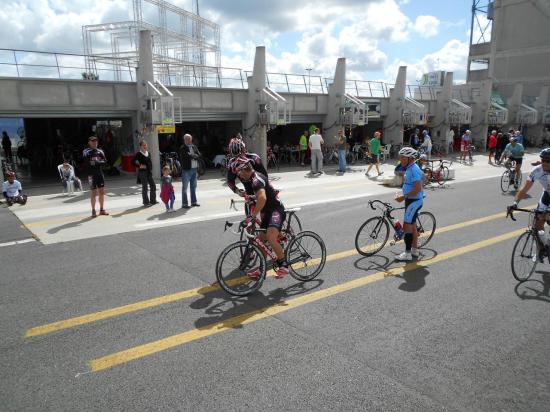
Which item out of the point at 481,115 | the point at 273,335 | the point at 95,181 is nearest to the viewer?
the point at 273,335

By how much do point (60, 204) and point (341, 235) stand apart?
7971 mm

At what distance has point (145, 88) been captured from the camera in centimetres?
1570

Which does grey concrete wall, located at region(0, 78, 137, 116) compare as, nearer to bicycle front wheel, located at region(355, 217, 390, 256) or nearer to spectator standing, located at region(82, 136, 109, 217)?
spectator standing, located at region(82, 136, 109, 217)

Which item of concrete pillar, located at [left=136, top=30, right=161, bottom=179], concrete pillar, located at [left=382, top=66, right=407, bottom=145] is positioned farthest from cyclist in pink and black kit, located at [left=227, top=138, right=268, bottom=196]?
A: concrete pillar, located at [left=382, top=66, right=407, bottom=145]

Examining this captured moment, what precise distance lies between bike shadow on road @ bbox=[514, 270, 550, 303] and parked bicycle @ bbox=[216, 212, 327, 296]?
270 centimetres

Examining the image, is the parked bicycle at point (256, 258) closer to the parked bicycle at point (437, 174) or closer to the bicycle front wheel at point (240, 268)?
the bicycle front wheel at point (240, 268)

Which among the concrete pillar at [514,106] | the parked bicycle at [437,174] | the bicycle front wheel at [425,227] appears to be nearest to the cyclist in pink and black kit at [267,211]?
the bicycle front wheel at [425,227]

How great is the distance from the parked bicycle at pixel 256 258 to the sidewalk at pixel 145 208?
410 centimetres

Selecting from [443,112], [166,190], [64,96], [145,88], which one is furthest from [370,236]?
[443,112]

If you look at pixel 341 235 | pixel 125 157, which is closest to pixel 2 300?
pixel 341 235

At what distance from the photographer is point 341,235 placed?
8.37 metres

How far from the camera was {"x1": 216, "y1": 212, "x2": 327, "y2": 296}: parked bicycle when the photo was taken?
17.6 feet

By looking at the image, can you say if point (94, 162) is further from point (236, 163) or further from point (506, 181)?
point (506, 181)

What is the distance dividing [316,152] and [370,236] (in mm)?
10949
